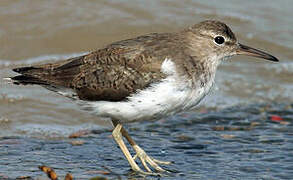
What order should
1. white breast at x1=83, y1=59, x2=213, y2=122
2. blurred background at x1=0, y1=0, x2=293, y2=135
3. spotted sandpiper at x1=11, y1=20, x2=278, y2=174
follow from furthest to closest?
blurred background at x1=0, y1=0, x2=293, y2=135, spotted sandpiper at x1=11, y1=20, x2=278, y2=174, white breast at x1=83, y1=59, x2=213, y2=122

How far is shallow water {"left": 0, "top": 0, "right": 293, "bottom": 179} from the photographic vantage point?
28.0 feet

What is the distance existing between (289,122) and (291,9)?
19.0 ft

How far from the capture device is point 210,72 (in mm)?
7852

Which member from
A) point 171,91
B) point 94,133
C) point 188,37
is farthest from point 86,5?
point 171,91

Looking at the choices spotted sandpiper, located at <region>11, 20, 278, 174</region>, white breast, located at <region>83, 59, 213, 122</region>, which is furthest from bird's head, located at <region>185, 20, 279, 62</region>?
white breast, located at <region>83, 59, 213, 122</region>

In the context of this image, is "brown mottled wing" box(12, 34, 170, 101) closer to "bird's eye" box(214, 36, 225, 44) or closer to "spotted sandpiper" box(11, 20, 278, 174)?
"spotted sandpiper" box(11, 20, 278, 174)

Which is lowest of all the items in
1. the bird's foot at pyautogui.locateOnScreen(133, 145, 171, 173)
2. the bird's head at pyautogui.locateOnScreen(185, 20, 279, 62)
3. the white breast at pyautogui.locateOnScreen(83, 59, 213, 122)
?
the bird's foot at pyautogui.locateOnScreen(133, 145, 171, 173)

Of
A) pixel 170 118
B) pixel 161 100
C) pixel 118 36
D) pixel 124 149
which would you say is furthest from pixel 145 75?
pixel 118 36

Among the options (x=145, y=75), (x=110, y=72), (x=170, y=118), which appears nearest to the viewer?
(x=145, y=75)

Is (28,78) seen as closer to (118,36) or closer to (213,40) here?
(213,40)

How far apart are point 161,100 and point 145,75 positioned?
17.7 inches

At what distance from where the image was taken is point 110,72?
7.73m

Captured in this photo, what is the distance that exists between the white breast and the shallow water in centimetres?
86

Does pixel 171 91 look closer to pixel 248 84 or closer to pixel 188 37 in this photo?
pixel 188 37
